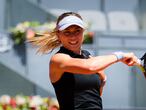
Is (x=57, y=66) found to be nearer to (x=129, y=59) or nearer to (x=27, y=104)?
(x=129, y=59)

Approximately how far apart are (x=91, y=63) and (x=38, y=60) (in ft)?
19.6

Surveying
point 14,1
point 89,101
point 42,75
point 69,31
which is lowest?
point 89,101

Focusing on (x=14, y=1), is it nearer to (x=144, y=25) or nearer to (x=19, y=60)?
(x=19, y=60)

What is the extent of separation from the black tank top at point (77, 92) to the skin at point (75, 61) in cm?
6

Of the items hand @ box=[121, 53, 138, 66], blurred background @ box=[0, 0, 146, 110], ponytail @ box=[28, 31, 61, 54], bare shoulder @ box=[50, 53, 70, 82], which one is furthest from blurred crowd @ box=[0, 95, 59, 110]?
hand @ box=[121, 53, 138, 66]

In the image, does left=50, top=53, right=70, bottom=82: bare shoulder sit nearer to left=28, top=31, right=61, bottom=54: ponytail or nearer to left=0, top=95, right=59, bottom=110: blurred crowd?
left=28, top=31, right=61, bottom=54: ponytail

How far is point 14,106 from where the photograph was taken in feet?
27.1

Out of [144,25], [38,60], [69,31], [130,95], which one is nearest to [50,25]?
[38,60]

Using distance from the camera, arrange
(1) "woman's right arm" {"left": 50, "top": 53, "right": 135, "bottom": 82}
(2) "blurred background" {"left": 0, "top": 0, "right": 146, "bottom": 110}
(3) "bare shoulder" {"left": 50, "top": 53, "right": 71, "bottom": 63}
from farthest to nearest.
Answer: (2) "blurred background" {"left": 0, "top": 0, "right": 146, "bottom": 110}
(3) "bare shoulder" {"left": 50, "top": 53, "right": 71, "bottom": 63}
(1) "woman's right arm" {"left": 50, "top": 53, "right": 135, "bottom": 82}

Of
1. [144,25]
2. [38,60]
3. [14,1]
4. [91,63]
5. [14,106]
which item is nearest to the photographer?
[91,63]

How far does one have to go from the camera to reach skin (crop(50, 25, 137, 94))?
3.80 m

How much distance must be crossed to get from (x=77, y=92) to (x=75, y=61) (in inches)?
8.3

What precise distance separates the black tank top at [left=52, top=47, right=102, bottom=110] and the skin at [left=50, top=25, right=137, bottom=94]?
61 millimetres

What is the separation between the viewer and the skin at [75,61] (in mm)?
3803
